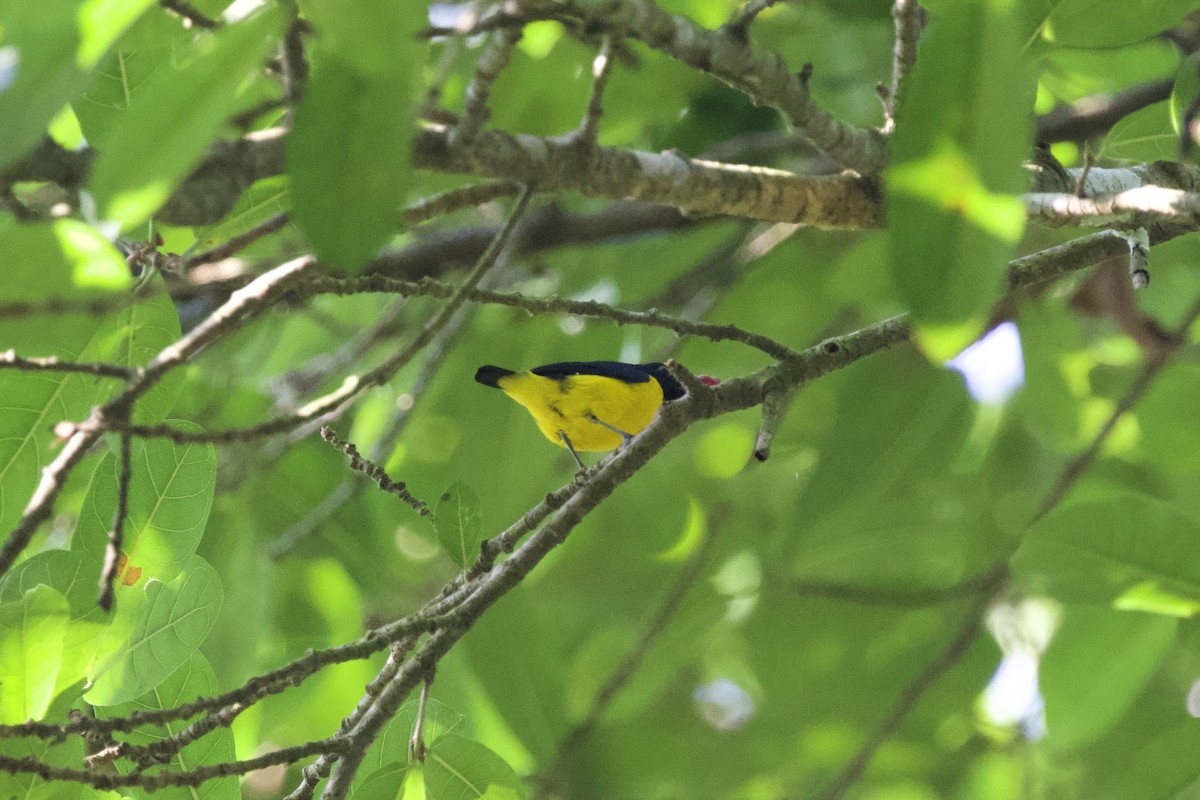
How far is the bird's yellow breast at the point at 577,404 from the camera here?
3121 millimetres

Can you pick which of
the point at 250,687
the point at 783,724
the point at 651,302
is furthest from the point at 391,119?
the point at 783,724

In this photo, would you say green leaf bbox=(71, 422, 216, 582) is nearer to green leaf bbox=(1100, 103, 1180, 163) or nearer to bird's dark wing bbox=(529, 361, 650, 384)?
bird's dark wing bbox=(529, 361, 650, 384)

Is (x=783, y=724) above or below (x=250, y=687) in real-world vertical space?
below

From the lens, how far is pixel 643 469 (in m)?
3.61

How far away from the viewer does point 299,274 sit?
4.97 ft

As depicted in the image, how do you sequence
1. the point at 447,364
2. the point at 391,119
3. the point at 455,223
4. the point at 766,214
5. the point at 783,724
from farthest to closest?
the point at 455,223, the point at 783,724, the point at 447,364, the point at 766,214, the point at 391,119

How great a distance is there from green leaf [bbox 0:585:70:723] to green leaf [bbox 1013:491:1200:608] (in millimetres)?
1874

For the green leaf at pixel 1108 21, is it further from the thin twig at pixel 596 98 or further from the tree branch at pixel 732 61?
the thin twig at pixel 596 98

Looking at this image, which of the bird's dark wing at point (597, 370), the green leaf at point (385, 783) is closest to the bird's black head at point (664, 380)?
the bird's dark wing at point (597, 370)

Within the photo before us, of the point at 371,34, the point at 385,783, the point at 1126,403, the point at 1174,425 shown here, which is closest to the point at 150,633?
the point at 385,783

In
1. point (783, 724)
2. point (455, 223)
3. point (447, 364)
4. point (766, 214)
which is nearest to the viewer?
point (766, 214)

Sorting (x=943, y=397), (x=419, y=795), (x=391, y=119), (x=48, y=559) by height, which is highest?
(x=391, y=119)

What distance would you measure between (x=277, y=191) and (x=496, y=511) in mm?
1686

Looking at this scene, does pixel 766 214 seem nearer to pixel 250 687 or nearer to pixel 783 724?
pixel 250 687
